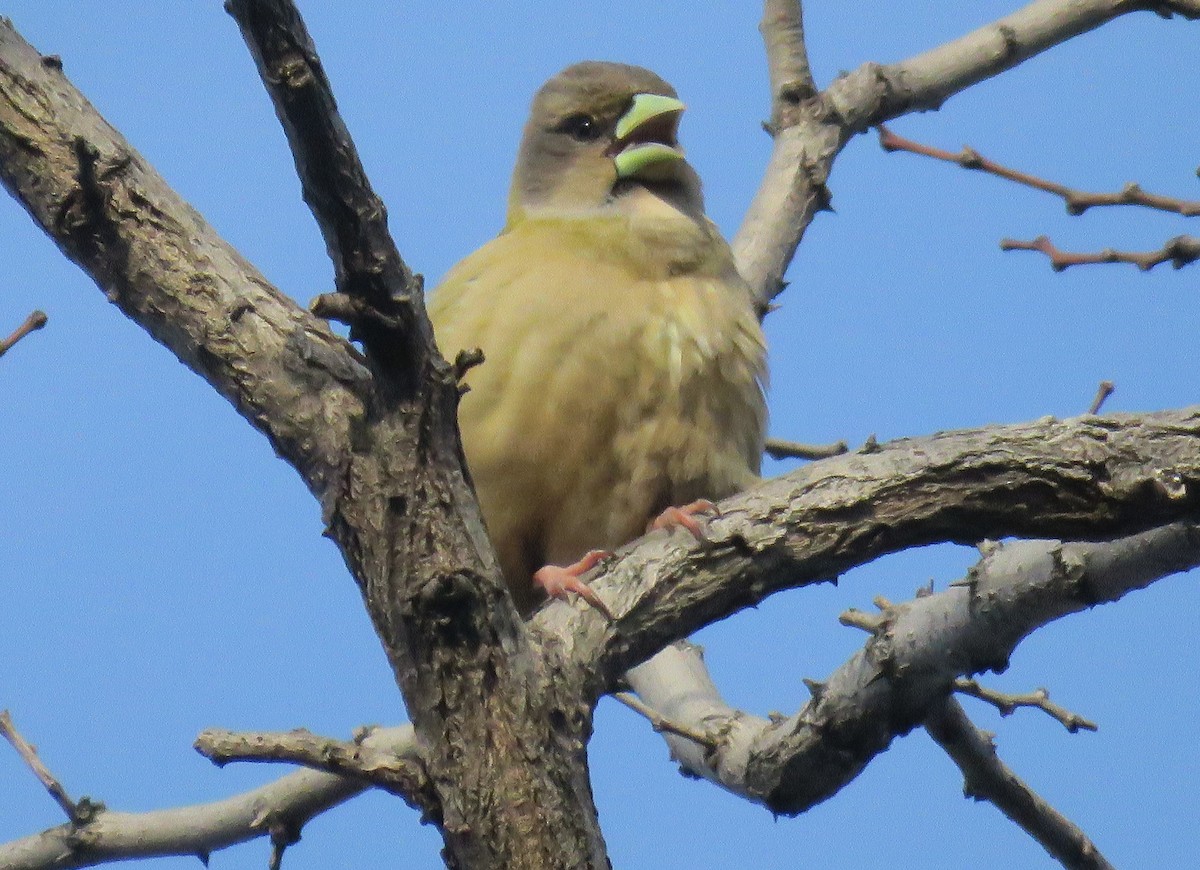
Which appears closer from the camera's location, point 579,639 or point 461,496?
point 461,496

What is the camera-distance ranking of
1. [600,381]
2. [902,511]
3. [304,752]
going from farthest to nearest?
[600,381], [902,511], [304,752]

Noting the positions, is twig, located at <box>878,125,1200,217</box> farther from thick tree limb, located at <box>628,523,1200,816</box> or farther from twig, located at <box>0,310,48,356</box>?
twig, located at <box>0,310,48,356</box>

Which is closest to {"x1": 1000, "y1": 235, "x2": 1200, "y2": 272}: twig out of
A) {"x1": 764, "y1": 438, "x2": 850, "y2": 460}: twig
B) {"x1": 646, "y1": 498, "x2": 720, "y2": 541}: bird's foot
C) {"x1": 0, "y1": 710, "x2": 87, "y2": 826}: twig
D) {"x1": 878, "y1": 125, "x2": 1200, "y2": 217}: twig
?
{"x1": 878, "y1": 125, "x2": 1200, "y2": 217}: twig

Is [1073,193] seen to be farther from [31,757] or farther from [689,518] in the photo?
[31,757]

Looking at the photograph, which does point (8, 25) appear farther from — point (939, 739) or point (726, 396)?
point (939, 739)

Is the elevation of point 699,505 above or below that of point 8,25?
below

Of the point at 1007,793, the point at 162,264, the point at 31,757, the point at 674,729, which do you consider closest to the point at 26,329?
the point at 162,264

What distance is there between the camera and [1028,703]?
366 cm

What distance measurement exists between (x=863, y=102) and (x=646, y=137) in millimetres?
955

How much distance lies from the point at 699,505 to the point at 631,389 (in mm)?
550

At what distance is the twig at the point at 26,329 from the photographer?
3.10 metres

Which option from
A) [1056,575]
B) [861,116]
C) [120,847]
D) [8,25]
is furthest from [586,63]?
[120,847]

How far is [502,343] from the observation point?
149 inches

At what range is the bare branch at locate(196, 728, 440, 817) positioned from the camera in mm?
2424
